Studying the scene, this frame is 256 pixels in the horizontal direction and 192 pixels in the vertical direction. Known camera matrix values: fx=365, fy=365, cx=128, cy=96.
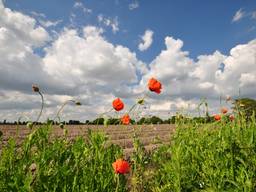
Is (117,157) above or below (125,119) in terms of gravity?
below

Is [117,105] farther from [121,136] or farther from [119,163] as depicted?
[121,136]

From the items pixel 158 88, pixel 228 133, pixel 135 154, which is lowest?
pixel 135 154

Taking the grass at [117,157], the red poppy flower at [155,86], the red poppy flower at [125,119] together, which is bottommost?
the grass at [117,157]

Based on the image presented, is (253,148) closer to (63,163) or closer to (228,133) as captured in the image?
(228,133)

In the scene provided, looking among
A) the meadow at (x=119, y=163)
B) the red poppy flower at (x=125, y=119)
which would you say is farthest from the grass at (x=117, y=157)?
the red poppy flower at (x=125, y=119)

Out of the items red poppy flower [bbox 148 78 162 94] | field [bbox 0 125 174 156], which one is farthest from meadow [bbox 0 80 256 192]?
field [bbox 0 125 174 156]

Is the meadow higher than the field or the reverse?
the reverse

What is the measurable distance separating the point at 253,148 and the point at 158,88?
1.73 meters

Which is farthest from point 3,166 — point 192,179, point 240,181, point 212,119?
point 212,119

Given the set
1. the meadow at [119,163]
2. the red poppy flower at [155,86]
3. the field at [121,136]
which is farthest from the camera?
the field at [121,136]

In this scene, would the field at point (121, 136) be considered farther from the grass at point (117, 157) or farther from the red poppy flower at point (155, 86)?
the red poppy flower at point (155, 86)

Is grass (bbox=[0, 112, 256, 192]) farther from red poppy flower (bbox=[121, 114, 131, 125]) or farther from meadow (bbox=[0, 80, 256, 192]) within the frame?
red poppy flower (bbox=[121, 114, 131, 125])

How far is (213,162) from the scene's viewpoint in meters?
4.28

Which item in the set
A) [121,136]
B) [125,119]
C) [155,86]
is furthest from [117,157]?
[121,136]
